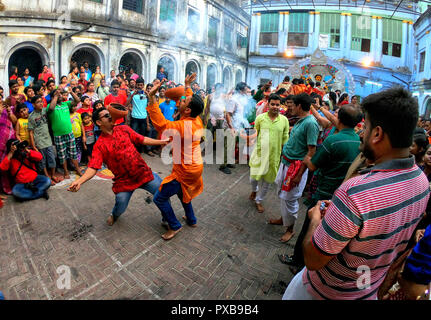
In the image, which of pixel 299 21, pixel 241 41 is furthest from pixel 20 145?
pixel 299 21

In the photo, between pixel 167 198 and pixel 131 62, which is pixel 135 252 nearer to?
pixel 167 198

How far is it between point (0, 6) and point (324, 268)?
13.0 m

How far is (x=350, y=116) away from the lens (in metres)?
2.64

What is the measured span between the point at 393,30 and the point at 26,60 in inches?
1153

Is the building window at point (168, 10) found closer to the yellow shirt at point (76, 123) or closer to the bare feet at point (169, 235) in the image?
the yellow shirt at point (76, 123)

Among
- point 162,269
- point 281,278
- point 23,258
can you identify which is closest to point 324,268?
point 281,278

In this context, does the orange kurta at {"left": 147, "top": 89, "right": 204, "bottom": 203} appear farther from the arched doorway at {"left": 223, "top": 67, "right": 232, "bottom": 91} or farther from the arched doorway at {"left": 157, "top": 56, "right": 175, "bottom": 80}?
the arched doorway at {"left": 223, "top": 67, "right": 232, "bottom": 91}

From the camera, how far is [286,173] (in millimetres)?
3580

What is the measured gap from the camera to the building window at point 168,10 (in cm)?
1438

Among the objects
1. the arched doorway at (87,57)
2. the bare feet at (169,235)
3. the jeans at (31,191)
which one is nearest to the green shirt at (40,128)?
the jeans at (31,191)

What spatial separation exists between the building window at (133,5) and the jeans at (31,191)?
465 inches

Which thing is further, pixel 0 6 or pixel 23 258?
pixel 0 6

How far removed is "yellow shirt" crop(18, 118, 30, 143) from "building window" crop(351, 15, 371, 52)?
27.4 m
